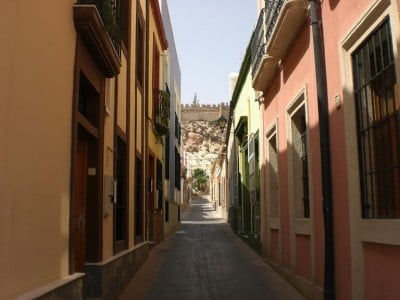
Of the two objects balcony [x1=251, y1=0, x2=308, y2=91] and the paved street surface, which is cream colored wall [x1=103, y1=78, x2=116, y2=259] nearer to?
the paved street surface

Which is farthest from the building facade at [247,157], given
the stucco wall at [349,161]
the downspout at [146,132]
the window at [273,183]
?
the stucco wall at [349,161]

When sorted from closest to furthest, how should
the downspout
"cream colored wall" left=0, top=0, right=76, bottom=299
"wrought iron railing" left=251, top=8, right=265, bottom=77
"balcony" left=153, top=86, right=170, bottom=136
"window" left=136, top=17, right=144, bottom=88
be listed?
"cream colored wall" left=0, top=0, right=76, bottom=299, "wrought iron railing" left=251, top=8, right=265, bottom=77, "window" left=136, top=17, right=144, bottom=88, the downspout, "balcony" left=153, top=86, right=170, bottom=136

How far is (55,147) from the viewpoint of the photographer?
219 inches

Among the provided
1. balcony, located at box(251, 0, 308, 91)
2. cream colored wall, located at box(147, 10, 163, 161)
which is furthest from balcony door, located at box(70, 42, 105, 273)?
cream colored wall, located at box(147, 10, 163, 161)

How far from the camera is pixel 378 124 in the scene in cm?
561

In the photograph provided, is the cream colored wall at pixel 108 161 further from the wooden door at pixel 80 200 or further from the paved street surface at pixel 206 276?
the paved street surface at pixel 206 276

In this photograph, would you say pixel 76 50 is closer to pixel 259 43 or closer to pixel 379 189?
pixel 379 189

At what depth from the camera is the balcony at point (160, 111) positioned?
16.6 meters

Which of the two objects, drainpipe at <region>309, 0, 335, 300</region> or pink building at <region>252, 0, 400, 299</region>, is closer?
pink building at <region>252, 0, 400, 299</region>

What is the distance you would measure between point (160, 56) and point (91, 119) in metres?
11.5

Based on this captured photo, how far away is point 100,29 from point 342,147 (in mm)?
3210

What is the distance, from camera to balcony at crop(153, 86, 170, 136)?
16578 millimetres

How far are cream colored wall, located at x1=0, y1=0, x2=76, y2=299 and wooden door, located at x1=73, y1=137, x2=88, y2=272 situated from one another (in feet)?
5.09

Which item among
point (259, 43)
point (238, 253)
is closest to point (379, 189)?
point (259, 43)
